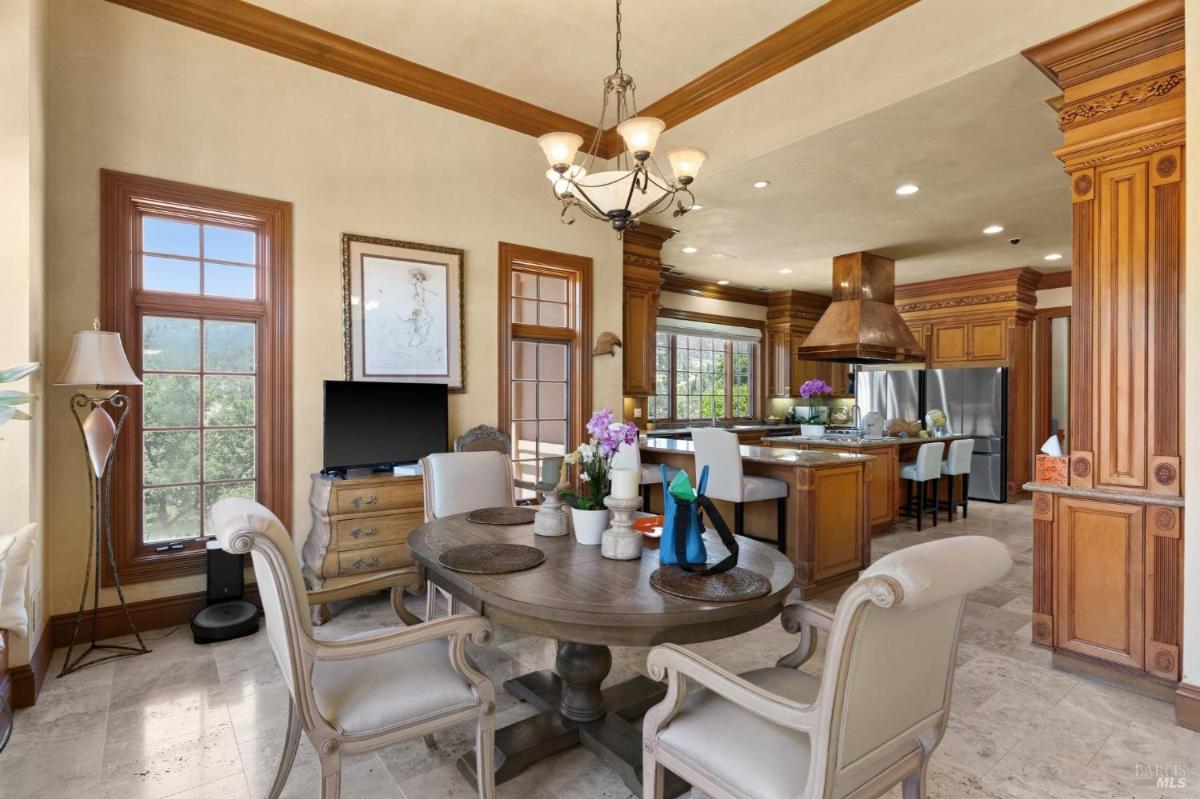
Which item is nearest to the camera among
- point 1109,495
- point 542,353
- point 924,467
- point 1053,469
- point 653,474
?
point 1109,495

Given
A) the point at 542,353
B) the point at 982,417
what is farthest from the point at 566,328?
the point at 982,417

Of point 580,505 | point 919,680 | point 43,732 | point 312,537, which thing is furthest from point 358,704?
point 312,537

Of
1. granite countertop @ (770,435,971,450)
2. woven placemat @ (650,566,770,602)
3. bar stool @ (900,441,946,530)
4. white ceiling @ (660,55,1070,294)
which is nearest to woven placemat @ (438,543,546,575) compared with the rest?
woven placemat @ (650,566,770,602)

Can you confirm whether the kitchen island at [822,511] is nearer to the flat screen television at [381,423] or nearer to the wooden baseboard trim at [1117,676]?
the wooden baseboard trim at [1117,676]

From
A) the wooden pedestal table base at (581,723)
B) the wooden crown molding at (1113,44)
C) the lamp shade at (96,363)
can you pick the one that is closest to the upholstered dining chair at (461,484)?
the wooden pedestal table base at (581,723)

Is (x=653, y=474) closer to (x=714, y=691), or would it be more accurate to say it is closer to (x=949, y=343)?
(x=714, y=691)

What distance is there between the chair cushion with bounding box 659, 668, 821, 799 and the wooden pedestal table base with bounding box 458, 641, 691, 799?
20.5 inches

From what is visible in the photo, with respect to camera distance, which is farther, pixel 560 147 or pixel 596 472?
pixel 560 147

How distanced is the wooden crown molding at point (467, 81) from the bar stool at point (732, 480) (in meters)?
2.30

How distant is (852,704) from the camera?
1.22 meters

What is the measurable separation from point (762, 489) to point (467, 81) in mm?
3417

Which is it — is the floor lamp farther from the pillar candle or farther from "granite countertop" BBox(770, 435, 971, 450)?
"granite countertop" BBox(770, 435, 971, 450)

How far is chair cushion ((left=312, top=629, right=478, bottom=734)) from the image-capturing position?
1552mm

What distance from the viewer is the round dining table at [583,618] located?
1.56 metres
